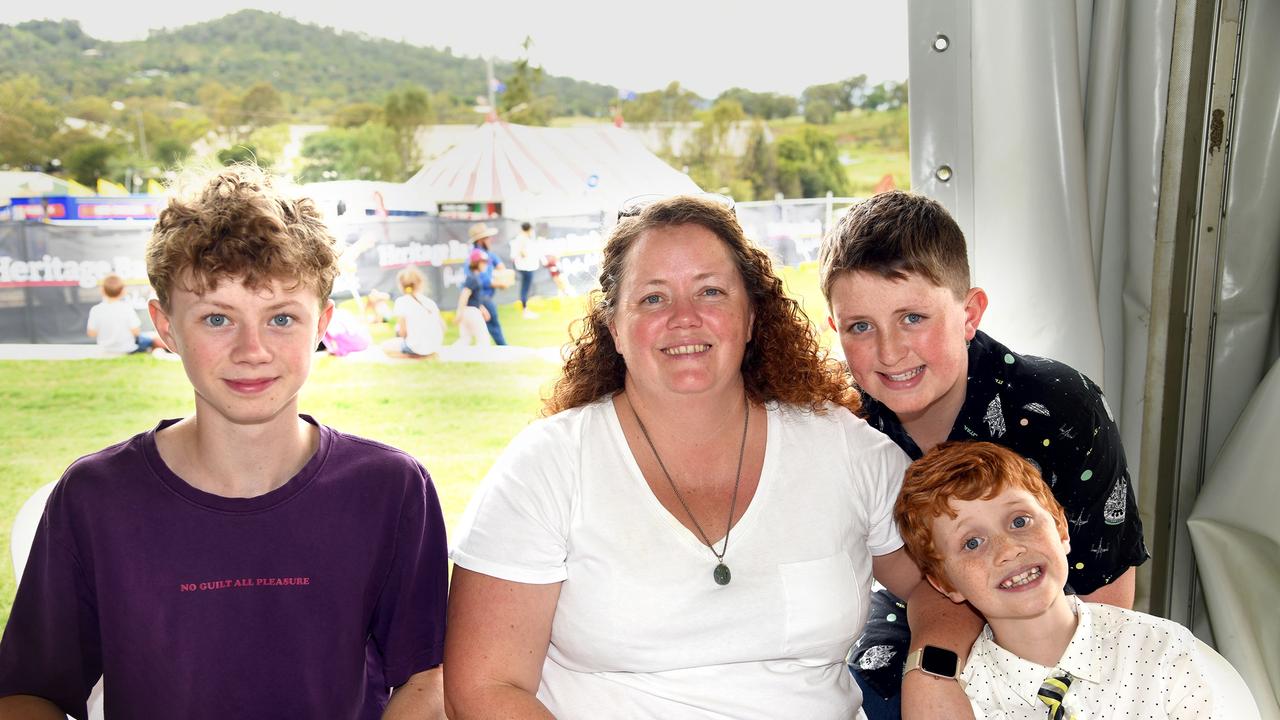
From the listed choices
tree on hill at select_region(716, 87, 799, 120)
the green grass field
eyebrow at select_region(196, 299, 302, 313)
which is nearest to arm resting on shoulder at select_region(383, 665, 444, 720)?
eyebrow at select_region(196, 299, 302, 313)

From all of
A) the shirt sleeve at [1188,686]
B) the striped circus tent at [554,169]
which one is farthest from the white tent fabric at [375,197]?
the shirt sleeve at [1188,686]

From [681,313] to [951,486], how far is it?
0.46 meters

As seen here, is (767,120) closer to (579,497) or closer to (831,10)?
(831,10)

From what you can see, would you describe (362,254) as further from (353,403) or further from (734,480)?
(734,480)

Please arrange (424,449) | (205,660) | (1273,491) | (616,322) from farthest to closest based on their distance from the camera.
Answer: (424,449), (1273,491), (616,322), (205,660)

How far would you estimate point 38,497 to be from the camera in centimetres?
166

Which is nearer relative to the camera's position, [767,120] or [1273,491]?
[1273,491]

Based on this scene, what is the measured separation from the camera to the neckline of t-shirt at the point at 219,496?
133 cm

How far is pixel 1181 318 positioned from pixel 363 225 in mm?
2659

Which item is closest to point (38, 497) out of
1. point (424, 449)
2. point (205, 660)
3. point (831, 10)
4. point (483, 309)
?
point (205, 660)

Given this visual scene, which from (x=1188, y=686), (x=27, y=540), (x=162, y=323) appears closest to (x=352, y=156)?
(x=27, y=540)

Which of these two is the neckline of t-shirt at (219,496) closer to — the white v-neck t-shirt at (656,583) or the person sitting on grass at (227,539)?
the person sitting on grass at (227,539)

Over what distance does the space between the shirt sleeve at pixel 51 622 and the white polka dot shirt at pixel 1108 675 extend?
1.24m

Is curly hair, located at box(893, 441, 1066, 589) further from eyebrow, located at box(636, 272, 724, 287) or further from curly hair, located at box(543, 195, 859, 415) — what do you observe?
eyebrow, located at box(636, 272, 724, 287)
